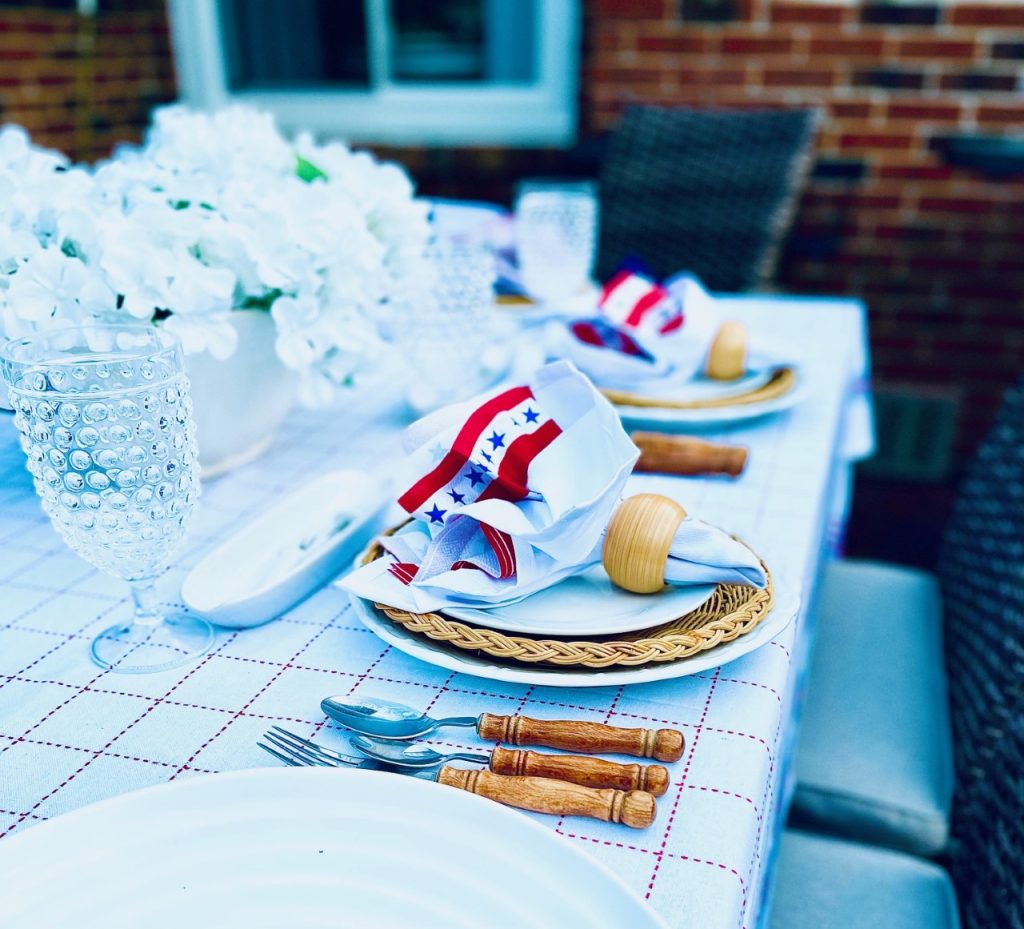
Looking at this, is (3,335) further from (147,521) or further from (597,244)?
(597,244)

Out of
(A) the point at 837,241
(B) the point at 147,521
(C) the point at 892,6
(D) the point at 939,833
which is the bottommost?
(D) the point at 939,833

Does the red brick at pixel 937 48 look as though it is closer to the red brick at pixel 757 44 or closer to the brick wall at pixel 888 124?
the brick wall at pixel 888 124

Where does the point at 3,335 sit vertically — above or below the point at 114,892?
above

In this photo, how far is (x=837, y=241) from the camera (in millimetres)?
2711

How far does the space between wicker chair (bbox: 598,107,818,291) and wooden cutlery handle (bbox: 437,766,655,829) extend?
180 cm

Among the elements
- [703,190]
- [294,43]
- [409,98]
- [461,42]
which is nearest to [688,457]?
[703,190]

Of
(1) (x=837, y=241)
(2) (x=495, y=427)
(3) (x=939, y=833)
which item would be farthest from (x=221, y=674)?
(1) (x=837, y=241)

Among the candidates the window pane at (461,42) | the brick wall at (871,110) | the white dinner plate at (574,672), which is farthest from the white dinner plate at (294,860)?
the window pane at (461,42)

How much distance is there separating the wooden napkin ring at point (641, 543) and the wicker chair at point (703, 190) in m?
1.61

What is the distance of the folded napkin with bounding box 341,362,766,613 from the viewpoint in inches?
26.0

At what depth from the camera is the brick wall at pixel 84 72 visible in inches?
105

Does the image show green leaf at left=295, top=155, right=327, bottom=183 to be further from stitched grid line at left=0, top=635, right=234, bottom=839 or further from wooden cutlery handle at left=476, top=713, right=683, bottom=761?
wooden cutlery handle at left=476, top=713, right=683, bottom=761

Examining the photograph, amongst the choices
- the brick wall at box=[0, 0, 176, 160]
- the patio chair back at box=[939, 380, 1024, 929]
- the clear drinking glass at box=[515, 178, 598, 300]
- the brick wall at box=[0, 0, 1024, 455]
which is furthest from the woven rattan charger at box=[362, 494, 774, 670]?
the brick wall at box=[0, 0, 176, 160]

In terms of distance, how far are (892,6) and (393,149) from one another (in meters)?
1.47
